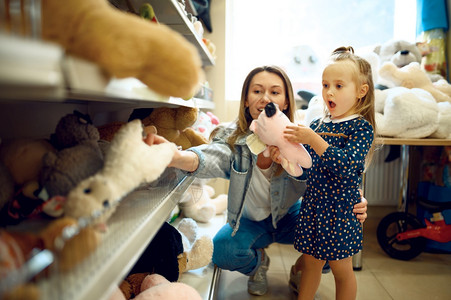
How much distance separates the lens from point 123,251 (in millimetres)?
504

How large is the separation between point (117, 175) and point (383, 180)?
2.41 m

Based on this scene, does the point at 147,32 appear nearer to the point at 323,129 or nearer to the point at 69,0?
the point at 69,0

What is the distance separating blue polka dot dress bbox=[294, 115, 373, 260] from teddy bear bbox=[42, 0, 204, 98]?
29.3 inches

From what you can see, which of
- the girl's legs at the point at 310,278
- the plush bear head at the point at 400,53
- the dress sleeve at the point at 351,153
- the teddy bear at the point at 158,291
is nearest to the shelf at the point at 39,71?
the teddy bear at the point at 158,291

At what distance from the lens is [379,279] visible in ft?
5.40

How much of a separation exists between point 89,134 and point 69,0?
0.92 ft

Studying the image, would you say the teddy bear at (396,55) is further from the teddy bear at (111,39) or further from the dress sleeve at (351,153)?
the teddy bear at (111,39)

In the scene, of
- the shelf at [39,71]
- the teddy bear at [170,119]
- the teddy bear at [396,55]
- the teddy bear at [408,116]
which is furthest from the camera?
the teddy bear at [396,55]

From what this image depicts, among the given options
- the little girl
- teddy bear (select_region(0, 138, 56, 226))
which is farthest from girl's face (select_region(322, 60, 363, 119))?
teddy bear (select_region(0, 138, 56, 226))

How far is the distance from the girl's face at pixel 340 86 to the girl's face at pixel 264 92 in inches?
8.9

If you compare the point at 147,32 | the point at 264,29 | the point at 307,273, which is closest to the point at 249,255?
the point at 307,273

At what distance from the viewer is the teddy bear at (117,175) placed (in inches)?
19.2

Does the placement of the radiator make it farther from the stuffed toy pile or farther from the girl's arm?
the girl's arm

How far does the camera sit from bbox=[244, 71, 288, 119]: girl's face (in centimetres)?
131
